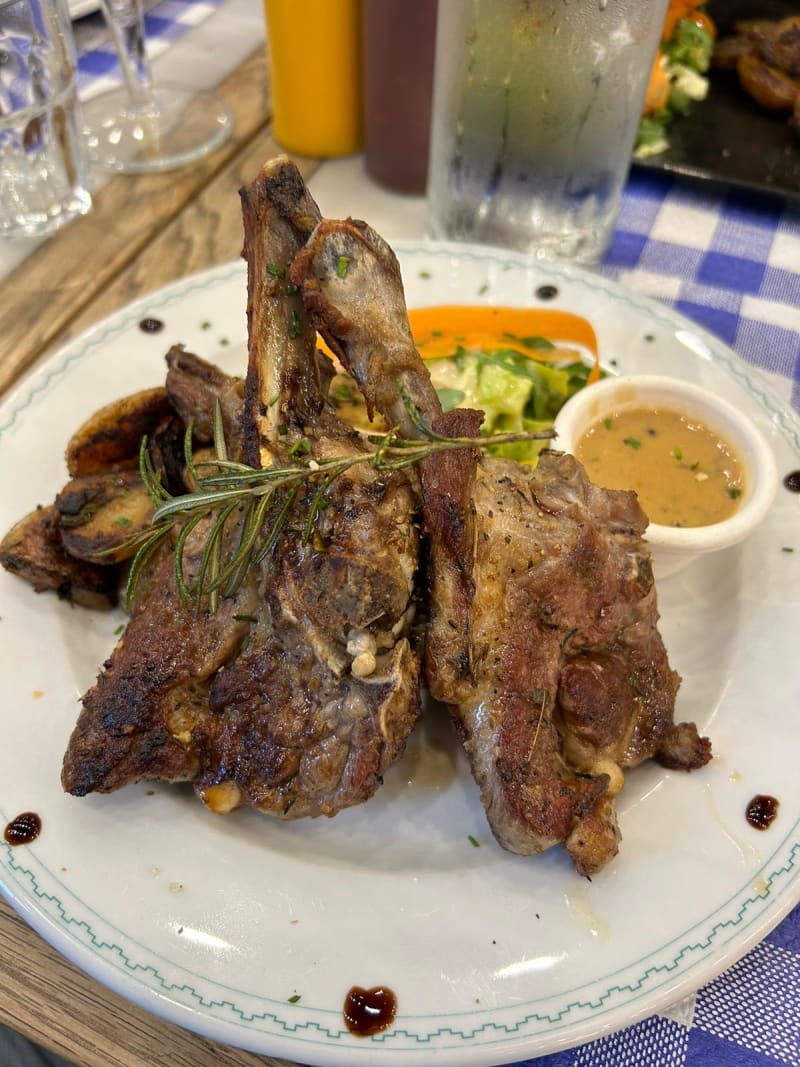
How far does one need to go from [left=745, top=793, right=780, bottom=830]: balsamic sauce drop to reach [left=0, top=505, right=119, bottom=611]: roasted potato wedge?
1.44 m

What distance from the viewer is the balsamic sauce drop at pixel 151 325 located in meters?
2.52

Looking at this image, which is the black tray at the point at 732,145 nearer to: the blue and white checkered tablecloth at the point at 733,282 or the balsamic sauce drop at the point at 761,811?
the blue and white checkered tablecloth at the point at 733,282

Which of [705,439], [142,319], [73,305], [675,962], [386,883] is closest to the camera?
[675,962]

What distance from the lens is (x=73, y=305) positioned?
3.01 metres

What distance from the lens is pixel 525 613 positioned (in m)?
1.63

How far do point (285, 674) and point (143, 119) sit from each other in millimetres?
3162

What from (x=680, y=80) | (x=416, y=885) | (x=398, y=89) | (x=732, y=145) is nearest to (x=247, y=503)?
(x=416, y=885)

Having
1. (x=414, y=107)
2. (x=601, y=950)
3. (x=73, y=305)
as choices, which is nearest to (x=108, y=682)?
(x=601, y=950)

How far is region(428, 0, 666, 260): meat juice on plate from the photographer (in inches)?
98.0

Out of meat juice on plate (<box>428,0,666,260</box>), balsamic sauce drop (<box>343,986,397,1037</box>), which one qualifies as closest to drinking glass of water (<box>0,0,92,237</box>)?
meat juice on plate (<box>428,0,666,260</box>)

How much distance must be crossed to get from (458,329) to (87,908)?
73.7 inches

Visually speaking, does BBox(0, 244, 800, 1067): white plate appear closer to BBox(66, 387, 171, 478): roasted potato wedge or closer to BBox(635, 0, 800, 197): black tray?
BBox(66, 387, 171, 478): roasted potato wedge

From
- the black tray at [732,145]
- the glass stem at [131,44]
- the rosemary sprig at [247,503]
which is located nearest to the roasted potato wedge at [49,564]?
the rosemary sprig at [247,503]

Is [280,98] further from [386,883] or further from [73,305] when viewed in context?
[386,883]
